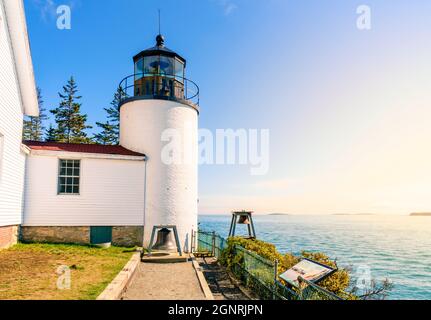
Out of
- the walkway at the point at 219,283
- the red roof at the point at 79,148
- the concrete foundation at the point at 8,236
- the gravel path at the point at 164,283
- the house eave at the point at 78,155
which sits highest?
the red roof at the point at 79,148

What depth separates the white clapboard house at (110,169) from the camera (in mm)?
12914

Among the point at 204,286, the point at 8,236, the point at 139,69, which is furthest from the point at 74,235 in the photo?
the point at 139,69

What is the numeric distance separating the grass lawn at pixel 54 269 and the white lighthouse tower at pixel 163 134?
10.1ft

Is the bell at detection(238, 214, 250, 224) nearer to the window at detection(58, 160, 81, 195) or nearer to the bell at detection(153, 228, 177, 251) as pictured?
the bell at detection(153, 228, 177, 251)

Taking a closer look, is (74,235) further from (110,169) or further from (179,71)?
(179,71)

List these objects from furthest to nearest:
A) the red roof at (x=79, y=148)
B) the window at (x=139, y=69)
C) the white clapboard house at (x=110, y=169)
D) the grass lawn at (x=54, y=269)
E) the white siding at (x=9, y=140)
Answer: the window at (x=139, y=69)
the red roof at (x=79, y=148)
the white clapboard house at (x=110, y=169)
the white siding at (x=9, y=140)
the grass lawn at (x=54, y=269)

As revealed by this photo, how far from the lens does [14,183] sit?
13.2 metres

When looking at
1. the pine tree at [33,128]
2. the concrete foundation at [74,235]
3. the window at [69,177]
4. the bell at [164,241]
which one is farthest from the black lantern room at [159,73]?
the pine tree at [33,128]

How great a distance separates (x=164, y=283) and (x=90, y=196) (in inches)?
281

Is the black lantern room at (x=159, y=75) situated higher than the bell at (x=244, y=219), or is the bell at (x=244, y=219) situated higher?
the black lantern room at (x=159, y=75)

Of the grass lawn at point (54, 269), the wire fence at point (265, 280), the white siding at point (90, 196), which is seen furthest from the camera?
the white siding at point (90, 196)

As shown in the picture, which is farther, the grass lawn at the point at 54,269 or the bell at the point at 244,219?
the bell at the point at 244,219

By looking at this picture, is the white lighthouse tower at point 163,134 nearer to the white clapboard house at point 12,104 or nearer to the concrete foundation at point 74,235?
the concrete foundation at point 74,235
